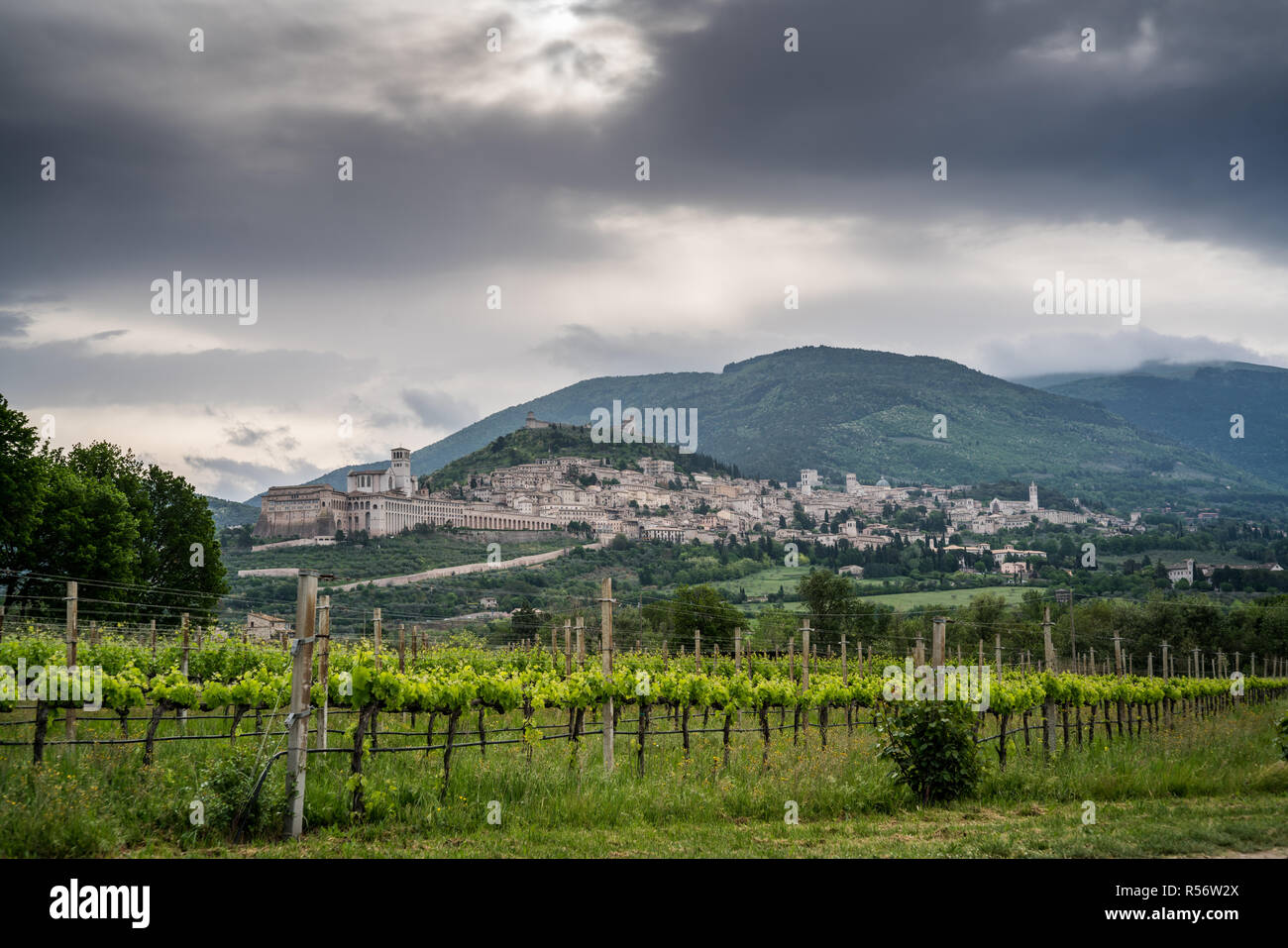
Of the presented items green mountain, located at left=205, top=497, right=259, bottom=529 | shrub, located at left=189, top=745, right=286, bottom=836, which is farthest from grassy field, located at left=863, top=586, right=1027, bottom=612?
green mountain, located at left=205, top=497, right=259, bottom=529

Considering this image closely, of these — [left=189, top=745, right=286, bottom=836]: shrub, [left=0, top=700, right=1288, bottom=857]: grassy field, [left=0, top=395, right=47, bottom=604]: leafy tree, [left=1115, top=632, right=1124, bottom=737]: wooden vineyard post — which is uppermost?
[left=0, top=395, right=47, bottom=604]: leafy tree

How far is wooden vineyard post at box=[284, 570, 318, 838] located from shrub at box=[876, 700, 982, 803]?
23.0 feet

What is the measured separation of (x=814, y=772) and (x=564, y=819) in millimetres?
3905

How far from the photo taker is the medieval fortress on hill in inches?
5763

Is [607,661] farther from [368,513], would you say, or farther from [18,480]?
[368,513]

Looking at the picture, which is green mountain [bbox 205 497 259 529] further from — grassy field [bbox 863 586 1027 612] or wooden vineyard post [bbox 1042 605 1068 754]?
wooden vineyard post [bbox 1042 605 1068 754]

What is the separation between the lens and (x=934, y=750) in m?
11.9

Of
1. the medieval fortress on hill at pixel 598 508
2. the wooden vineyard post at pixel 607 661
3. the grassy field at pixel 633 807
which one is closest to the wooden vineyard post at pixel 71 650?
the grassy field at pixel 633 807

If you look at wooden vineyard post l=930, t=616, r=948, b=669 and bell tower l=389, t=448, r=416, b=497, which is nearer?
wooden vineyard post l=930, t=616, r=948, b=669

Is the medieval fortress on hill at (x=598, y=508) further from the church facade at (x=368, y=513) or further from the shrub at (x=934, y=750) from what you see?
the shrub at (x=934, y=750)

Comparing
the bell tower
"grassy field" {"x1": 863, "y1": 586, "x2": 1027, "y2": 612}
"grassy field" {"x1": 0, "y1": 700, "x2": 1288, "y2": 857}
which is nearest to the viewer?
"grassy field" {"x1": 0, "y1": 700, "x2": 1288, "y2": 857}

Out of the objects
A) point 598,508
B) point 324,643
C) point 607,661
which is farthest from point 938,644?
point 598,508

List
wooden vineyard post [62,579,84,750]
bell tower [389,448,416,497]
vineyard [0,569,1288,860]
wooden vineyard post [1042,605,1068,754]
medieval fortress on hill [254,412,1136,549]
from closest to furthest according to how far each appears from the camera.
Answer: vineyard [0,569,1288,860]
wooden vineyard post [62,579,84,750]
wooden vineyard post [1042,605,1068,754]
medieval fortress on hill [254,412,1136,549]
bell tower [389,448,416,497]

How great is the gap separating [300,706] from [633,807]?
369 centimetres
